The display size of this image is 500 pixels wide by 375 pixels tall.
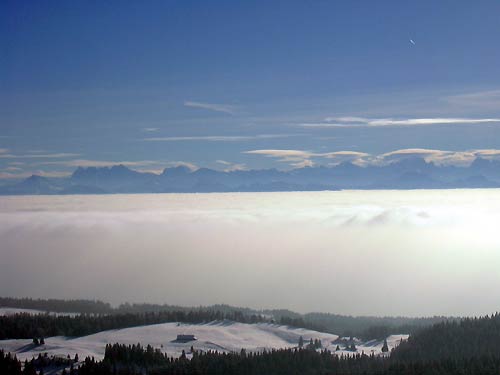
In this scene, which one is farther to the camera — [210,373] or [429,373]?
[210,373]

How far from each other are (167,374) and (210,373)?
12.9m

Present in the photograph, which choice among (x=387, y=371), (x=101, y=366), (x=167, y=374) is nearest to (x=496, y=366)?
(x=387, y=371)

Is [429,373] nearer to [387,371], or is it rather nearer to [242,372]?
[387,371]

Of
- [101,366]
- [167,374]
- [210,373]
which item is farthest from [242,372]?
[101,366]

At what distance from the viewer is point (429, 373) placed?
18512 centimetres

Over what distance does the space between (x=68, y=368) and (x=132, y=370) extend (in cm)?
1634

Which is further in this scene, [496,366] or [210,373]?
[210,373]

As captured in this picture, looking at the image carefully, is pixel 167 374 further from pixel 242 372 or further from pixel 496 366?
pixel 496 366

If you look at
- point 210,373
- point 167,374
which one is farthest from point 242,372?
point 167,374

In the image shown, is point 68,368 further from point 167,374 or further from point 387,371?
point 387,371

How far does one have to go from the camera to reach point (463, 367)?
623ft

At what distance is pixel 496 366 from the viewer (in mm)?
184250

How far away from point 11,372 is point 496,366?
4748 inches

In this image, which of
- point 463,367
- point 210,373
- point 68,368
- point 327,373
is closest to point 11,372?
point 68,368
